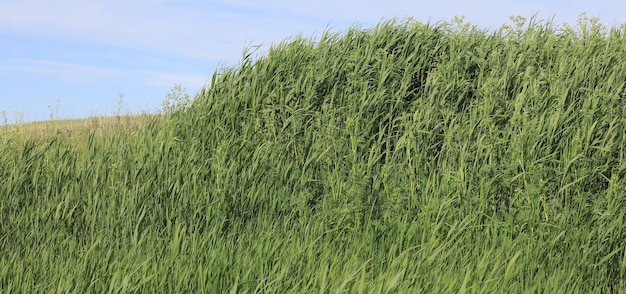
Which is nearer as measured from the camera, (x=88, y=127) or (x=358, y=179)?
(x=358, y=179)

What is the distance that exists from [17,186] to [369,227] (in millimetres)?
4201

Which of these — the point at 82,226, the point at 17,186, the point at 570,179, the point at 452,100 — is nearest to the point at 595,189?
the point at 570,179

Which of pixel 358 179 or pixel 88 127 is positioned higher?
pixel 88 127

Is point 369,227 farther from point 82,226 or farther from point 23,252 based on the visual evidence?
point 23,252

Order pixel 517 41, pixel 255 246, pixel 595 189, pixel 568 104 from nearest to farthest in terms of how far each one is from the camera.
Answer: pixel 255 246
pixel 595 189
pixel 568 104
pixel 517 41

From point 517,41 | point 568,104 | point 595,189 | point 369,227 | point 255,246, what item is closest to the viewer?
point 255,246

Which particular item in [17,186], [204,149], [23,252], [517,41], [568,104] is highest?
[517,41]

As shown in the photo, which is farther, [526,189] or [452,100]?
[452,100]

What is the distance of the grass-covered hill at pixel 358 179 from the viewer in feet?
17.0

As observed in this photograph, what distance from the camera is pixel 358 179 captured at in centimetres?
640

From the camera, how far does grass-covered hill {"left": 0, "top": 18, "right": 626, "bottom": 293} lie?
5188 mm

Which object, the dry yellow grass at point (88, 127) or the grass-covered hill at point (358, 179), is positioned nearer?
the grass-covered hill at point (358, 179)

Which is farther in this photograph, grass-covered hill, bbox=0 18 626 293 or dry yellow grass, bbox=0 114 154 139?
dry yellow grass, bbox=0 114 154 139

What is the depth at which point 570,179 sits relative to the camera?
6.31m
